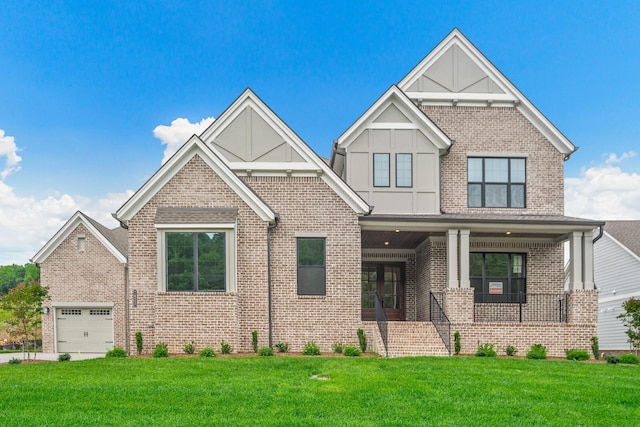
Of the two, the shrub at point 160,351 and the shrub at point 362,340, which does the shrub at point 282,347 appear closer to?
the shrub at point 362,340

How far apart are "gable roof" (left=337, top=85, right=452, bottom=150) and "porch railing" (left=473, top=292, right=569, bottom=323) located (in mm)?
5419

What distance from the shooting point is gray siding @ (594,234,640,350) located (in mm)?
23766

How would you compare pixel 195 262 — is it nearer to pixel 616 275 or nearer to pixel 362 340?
pixel 362 340

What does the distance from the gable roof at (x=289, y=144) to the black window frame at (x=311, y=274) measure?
1.60 meters

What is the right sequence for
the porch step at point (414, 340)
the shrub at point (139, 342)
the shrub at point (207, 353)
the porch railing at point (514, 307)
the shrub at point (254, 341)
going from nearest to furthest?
1. the shrub at point (207, 353)
2. the porch step at point (414, 340)
3. the shrub at point (139, 342)
4. the shrub at point (254, 341)
5. the porch railing at point (514, 307)

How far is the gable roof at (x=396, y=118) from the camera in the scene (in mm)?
17297

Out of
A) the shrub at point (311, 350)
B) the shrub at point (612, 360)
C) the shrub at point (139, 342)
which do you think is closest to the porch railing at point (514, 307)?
the shrub at point (612, 360)

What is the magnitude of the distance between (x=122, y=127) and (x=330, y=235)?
12.5 meters

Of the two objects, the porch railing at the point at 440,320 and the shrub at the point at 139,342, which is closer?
the shrub at the point at 139,342

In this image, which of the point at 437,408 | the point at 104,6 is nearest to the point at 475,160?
the point at 437,408

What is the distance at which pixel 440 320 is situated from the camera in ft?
53.6

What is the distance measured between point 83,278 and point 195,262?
372 inches

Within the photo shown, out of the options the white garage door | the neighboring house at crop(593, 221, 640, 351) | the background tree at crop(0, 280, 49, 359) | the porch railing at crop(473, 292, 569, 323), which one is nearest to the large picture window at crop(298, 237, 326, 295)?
the porch railing at crop(473, 292, 569, 323)

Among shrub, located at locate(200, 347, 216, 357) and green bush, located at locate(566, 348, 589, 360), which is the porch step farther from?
shrub, located at locate(200, 347, 216, 357)
